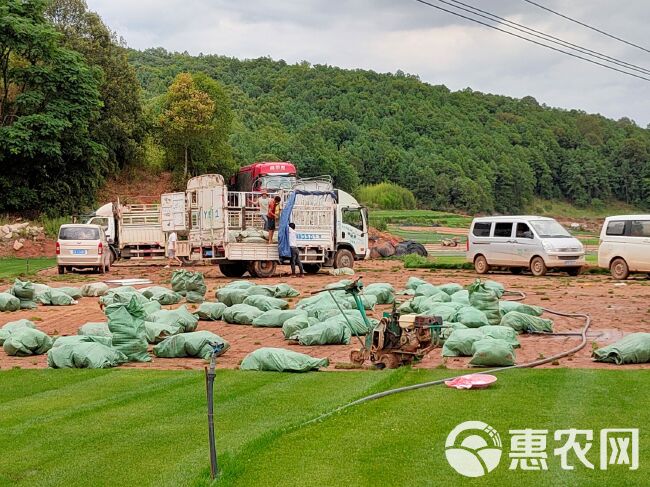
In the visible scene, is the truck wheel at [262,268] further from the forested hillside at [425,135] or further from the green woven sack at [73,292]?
the forested hillside at [425,135]

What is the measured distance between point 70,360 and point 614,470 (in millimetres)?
8607

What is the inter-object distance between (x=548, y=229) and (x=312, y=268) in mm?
8306

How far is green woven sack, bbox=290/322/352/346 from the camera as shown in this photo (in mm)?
14992

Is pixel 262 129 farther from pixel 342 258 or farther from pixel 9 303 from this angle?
pixel 9 303

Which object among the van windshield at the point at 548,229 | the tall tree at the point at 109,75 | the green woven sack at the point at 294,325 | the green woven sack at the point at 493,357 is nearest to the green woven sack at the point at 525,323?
the green woven sack at the point at 294,325

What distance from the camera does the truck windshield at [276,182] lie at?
47.0 meters

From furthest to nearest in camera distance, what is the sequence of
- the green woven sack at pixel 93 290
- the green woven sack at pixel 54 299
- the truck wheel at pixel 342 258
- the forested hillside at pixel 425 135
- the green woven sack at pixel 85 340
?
1. the forested hillside at pixel 425 135
2. the truck wheel at pixel 342 258
3. the green woven sack at pixel 93 290
4. the green woven sack at pixel 54 299
5. the green woven sack at pixel 85 340

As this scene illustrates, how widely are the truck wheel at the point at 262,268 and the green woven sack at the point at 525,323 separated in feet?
52.4

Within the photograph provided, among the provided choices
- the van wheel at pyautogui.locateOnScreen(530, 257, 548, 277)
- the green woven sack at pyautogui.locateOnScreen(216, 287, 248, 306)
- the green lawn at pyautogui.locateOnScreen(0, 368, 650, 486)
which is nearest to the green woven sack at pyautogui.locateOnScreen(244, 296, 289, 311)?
the green woven sack at pyautogui.locateOnScreen(216, 287, 248, 306)

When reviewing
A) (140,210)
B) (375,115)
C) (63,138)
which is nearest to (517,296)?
(140,210)

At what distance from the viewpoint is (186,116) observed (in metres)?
65.5

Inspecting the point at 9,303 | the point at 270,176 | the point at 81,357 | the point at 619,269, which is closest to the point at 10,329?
the point at 81,357

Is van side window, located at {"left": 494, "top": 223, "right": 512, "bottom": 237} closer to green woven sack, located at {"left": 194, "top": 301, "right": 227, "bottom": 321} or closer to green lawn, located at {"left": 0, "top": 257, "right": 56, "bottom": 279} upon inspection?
green woven sack, located at {"left": 194, "top": 301, "right": 227, "bottom": 321}

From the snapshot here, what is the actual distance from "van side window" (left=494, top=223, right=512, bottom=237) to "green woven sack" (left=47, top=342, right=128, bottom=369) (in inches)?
811
